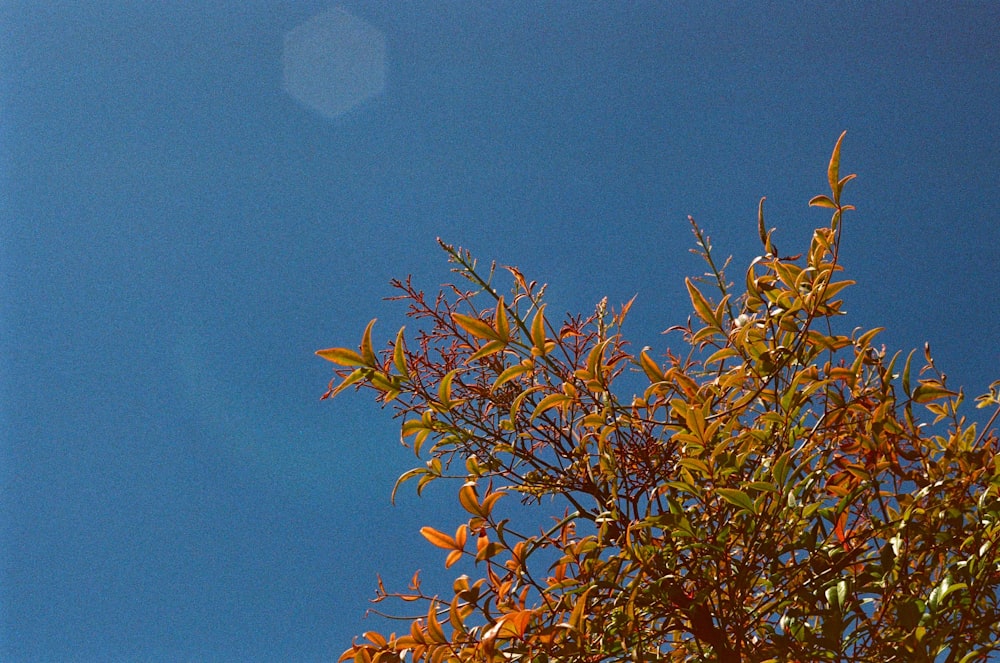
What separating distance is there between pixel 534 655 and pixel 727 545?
0.37 metres

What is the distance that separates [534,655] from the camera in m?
1.17

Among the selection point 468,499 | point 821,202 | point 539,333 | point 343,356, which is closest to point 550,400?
point 539,333

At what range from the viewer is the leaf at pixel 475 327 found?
1043 mm

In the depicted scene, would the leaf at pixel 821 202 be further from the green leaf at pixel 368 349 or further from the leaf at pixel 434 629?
the leaf at pixel 434 629

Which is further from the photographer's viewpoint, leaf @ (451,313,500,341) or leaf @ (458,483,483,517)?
leaf @ (458,483,483,517)

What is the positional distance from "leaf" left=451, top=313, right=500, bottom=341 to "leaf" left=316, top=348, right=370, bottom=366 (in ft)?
0.58

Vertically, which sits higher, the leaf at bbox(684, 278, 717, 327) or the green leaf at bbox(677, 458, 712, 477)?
the leaf at bbox(684, 278, 717, 327)

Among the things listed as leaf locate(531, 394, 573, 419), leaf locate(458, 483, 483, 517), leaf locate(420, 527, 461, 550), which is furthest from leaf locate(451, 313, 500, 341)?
leaf locate(420, 527, 461, 550)

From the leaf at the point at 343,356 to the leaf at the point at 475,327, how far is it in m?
0.18

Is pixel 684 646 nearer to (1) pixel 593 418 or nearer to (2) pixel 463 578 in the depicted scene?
(2) pixel 463 578

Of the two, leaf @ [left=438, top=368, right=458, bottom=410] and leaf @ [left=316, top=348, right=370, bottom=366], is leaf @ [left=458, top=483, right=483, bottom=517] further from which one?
leaf @ [left=316, top=348, right=370, bottom=366]

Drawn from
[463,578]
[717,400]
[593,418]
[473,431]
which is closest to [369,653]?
[463,578]

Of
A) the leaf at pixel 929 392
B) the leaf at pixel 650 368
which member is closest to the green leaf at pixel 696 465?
the leaf at pixel 650 368

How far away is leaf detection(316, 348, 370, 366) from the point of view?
3.60 feet
